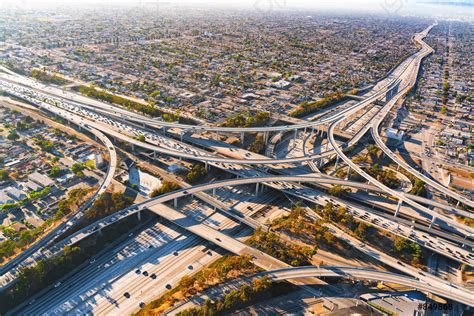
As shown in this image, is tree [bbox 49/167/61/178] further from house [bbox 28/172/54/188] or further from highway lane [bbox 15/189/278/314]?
highway lane [bbox 15/189/278/314]

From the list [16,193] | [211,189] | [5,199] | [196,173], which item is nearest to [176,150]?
[196,173]

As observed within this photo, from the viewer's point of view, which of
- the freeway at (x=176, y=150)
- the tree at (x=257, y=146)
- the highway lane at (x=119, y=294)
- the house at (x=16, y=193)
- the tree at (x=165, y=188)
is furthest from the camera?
the tree at (x=257, y=146)

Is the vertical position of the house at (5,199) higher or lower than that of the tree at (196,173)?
lower

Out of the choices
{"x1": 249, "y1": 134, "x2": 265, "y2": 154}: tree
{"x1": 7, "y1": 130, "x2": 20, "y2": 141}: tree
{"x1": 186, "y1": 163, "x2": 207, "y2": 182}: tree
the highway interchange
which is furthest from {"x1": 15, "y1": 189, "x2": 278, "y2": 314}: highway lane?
{"x1": 7, "y1": 130, "x2": 20, "y2": 141}: tree

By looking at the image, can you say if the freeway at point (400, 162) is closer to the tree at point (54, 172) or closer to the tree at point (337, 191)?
the tree at point (337, 191)

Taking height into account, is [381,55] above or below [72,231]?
above

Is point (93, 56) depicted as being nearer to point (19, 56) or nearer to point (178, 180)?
point (19, 56)

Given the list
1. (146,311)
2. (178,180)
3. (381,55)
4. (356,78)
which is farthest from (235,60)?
(146,311)

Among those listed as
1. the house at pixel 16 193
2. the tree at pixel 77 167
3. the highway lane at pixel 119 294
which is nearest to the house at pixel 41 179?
the house at pixel 16 193
